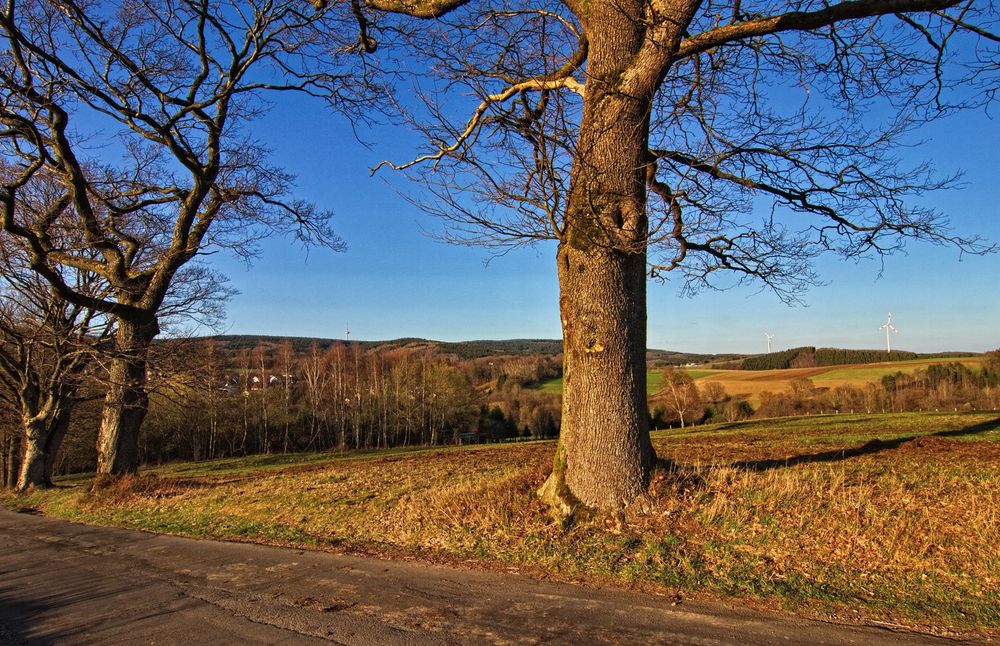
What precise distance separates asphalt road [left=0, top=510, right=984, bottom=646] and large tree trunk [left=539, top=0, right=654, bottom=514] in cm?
184

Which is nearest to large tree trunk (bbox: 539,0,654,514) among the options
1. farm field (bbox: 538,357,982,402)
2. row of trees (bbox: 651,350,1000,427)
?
row of trees (bbox: 651,350,1000,427)

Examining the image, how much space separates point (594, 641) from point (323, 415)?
5101cm

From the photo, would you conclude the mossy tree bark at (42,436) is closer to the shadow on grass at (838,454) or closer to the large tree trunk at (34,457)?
the large tree trunk at (34,457)

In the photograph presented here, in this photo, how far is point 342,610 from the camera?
4.47 m

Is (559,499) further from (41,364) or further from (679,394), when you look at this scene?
(679,394)

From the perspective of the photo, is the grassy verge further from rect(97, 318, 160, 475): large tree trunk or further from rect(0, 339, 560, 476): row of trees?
rect(0, 339, 560, 476): row of trees

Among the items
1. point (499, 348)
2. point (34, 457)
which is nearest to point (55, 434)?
point (34, 457)

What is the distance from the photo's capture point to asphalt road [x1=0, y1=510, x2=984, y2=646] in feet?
12.5

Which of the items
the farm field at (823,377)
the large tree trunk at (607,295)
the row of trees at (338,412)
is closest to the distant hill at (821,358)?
the farm field at (823,377)

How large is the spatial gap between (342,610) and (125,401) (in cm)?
1273

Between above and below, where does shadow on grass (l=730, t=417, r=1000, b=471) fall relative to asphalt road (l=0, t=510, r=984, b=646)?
above

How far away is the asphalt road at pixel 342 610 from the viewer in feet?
12.5

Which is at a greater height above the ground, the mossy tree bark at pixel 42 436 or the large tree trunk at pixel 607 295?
the large tree trunk at pixel 607 295

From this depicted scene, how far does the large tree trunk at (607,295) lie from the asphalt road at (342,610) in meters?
1.84
